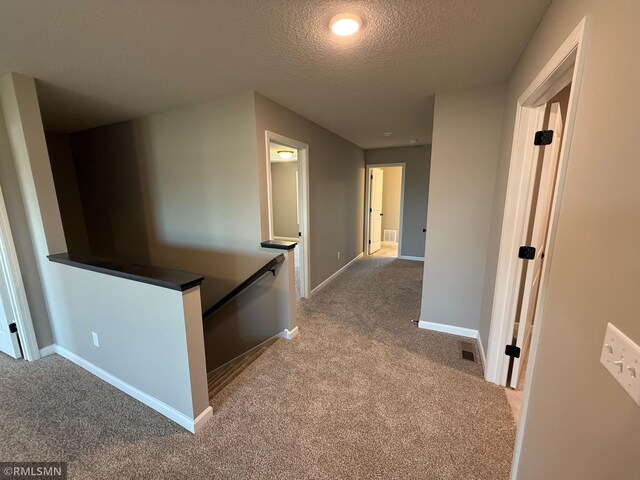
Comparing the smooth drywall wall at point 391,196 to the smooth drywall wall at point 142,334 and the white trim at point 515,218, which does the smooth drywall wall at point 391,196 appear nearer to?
the white trim at point 515,218

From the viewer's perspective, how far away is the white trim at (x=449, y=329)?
262 centimetres

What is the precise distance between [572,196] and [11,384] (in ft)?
11.8

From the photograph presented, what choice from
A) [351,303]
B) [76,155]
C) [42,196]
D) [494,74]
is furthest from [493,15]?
[76,155]

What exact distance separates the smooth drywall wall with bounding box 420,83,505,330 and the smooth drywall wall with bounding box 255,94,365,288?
5.12 ft

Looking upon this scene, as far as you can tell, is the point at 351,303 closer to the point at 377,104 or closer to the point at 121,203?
the point at 377,104

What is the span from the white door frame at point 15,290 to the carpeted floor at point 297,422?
0.54ft

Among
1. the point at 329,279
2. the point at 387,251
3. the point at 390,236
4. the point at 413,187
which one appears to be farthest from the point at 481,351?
the point at 390,236

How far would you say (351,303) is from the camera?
3.47m

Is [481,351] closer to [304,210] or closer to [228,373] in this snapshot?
[228,373]

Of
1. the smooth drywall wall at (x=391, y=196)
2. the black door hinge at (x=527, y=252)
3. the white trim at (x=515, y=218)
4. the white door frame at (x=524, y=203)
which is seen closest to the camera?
the white door frame at (x=524, y=203)

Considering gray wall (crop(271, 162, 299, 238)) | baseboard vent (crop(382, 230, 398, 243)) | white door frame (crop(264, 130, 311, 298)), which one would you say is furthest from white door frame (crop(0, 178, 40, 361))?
baseboard vent (crop(382, 230, 398, 243))

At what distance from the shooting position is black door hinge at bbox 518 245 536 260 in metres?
1.77

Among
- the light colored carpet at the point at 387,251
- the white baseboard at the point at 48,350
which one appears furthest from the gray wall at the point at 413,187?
the white baseboard at the point at 48,350

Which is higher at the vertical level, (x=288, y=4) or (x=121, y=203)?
(x=288, y=4)
